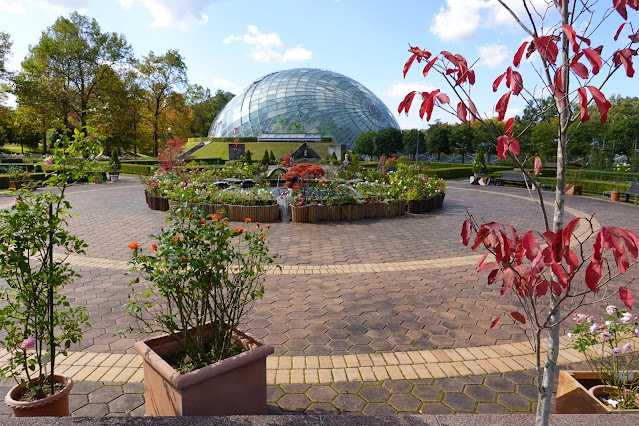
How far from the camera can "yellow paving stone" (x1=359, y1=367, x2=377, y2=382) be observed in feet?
12.4

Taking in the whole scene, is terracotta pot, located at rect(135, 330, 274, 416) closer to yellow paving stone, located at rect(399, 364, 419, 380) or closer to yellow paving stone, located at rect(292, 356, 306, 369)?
yellow paving stone, located at rect(292, 356, 306, 369)

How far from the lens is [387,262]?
25.3 ft

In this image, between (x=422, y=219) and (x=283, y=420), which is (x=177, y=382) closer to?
(x=283, y=420)

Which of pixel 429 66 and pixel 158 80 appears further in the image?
pixel 158 80

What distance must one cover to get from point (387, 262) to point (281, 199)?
5845 millimetres

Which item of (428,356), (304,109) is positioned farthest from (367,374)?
(304,109)

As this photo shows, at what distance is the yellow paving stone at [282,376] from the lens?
3742 millimetres

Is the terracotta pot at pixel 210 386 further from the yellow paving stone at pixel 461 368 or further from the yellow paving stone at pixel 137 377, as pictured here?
the yellow paving stone at pixel 461 368

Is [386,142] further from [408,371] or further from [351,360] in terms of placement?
[408,371]

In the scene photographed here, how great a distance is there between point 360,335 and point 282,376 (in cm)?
118

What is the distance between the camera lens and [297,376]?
12.5 feet

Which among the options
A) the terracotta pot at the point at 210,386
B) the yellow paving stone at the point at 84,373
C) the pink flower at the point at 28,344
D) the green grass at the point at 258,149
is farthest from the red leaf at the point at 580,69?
the green grass at the point at 258,149

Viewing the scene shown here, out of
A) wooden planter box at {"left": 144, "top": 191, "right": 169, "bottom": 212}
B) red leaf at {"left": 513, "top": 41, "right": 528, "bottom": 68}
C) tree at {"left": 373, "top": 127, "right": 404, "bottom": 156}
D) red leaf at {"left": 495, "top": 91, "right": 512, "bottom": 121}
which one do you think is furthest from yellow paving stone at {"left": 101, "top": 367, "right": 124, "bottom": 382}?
tree at {"left": 373, "top": 127, "right": 404, "bottom": 156}

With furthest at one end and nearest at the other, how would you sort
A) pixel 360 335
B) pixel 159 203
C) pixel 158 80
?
pixel 158 80 → pixel 159 203 → pixel 360 335
